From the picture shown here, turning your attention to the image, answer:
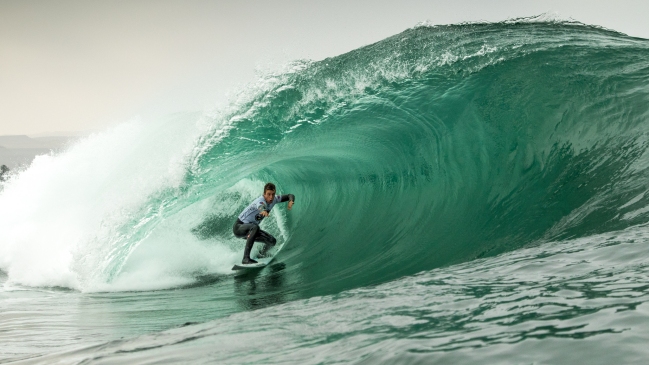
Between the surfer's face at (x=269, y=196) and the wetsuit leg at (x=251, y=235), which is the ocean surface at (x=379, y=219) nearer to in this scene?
the wetsuit leg at (x=251, y=235)

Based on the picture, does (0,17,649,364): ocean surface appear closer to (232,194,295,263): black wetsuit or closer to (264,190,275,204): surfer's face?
(232,194,295,263): black wetsuit

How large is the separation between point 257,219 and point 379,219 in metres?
1.79

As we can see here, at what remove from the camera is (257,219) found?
8344 millimetres

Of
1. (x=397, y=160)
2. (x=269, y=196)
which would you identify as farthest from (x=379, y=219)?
(x=269, y=196)

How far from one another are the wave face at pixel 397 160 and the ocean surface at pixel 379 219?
1.3 inches

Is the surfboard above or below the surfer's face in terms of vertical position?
below

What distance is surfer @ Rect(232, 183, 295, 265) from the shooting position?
817cm

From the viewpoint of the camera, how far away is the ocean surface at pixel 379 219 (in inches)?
120

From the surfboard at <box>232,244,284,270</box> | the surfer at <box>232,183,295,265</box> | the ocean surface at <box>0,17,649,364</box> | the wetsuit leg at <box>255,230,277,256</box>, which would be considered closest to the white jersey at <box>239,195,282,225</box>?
the surfer at <box>232,183,295,265</box>

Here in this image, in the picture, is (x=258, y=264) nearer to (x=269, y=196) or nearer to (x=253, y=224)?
(x=253, y=224)

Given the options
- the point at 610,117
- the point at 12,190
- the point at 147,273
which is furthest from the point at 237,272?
the point at 12,190

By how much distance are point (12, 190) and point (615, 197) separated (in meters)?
14.3

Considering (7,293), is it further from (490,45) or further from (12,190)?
(490,45)

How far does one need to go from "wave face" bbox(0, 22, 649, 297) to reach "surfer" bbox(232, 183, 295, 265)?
41 cm
